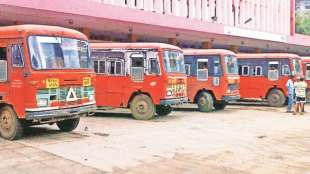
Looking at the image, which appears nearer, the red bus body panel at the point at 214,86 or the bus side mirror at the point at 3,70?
the bus side mirror at the point at 3,70

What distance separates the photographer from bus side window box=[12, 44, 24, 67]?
440 inches

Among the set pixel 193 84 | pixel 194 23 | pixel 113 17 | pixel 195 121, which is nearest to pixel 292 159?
pixel 195 121

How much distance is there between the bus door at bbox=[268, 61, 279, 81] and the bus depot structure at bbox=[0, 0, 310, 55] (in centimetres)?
536

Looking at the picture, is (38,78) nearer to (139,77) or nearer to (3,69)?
→ (3,69)

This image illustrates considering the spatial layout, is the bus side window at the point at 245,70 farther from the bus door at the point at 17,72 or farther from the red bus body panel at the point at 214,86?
the bus door at the point at 17,72

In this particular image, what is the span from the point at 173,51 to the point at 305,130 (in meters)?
5.06

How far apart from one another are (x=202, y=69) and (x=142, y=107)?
4.59 meters

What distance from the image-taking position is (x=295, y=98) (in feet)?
67.5

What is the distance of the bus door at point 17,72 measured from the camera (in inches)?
439

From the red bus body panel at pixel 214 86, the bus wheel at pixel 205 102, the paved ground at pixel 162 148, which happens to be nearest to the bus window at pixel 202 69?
the red bus body panel at pixel 214 86

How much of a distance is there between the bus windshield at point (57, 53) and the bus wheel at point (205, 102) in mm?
8267

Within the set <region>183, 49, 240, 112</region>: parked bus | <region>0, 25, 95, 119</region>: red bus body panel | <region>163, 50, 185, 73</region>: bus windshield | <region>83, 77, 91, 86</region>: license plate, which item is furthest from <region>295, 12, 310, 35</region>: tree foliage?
<region>0, 25, 95, 119</region>: red bus body panel

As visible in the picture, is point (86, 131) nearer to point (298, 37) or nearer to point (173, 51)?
point (173, 51)

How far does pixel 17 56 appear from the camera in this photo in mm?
11266
